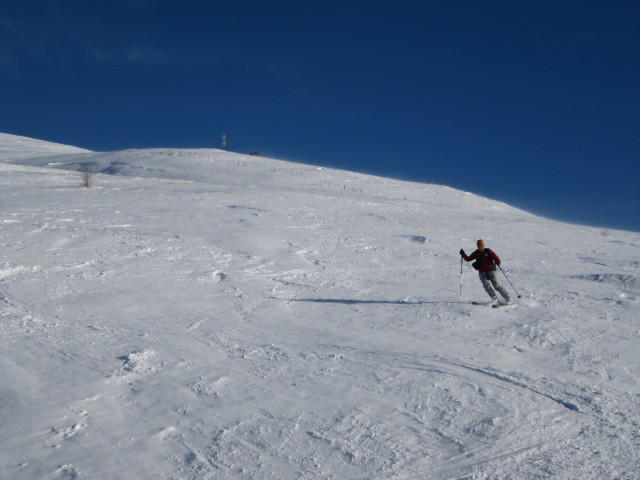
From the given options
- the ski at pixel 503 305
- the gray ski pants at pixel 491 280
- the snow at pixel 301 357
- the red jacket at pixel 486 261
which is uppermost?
the red jacket at pixel 486 261

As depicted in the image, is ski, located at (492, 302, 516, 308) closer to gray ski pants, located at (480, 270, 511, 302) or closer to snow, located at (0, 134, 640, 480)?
gray ski pants, located at (480, 270, 511, 302)

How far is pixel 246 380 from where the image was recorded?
19.9ft

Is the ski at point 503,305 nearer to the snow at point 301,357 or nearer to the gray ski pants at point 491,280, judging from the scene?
the gray ski pants at point 491,280

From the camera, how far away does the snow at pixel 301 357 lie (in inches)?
184

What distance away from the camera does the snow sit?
15.3 feet

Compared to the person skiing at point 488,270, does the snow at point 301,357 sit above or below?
below

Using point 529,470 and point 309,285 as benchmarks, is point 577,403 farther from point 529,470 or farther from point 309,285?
point 309,285

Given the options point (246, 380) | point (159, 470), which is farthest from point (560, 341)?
point (159, 470)

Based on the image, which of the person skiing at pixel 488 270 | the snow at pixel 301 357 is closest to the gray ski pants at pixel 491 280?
the person skiing at pixel 488 270

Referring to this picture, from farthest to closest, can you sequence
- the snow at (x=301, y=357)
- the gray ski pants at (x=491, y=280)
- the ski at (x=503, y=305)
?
the gray ski pants at (x=491, y=280) → the ski at (x=503, y=305) → the snow at (x=301, y=357)

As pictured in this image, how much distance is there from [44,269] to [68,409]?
5.78 metres

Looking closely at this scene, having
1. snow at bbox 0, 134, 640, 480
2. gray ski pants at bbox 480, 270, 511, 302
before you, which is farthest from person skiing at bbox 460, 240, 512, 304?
snow at bbox 0, 134, 640, 480

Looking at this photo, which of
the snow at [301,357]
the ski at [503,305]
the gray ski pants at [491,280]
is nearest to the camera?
the snow at [301,357]

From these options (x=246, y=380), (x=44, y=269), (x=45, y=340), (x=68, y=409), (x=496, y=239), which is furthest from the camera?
(x=496, y=239)
